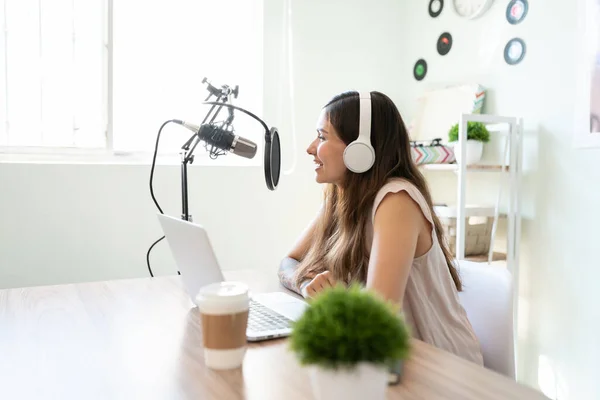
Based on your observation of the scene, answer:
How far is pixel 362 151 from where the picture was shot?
123cm

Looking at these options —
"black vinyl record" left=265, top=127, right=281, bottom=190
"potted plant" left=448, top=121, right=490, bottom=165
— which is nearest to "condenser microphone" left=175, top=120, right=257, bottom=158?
"black vinyl record" left=265, top=127, right=281, bottom=190

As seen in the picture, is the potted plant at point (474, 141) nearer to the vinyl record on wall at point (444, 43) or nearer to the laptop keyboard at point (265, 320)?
the vinyl record on wall at point (444, 43)

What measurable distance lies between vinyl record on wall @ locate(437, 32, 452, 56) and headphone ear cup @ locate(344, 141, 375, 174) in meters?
1.61

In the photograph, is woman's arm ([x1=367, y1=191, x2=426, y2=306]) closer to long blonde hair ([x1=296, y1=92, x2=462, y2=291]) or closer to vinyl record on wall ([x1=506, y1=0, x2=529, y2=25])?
long blonde hair ([x1=296, y1=92, x2=462, y2=291])

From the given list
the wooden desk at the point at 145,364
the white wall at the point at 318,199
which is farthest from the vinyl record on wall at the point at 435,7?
the wooden desk at the point at 145,364

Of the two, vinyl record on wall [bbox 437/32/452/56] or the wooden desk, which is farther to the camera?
vinyl record on wall [bbox 437/32/452/56]

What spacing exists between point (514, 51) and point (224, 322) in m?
2.04

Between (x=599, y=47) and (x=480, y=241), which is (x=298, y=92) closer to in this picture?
(x=480, y=241)

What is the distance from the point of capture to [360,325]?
423mm

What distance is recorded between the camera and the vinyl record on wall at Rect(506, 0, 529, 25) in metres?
2.21

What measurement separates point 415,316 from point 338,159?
0.42m

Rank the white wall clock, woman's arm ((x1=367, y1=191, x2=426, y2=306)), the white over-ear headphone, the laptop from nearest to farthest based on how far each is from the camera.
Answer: the laptop → woman's arm ((x1=367, y1=191, x2=426, y2=306)) → the white over-ear headphone → the white wall clock

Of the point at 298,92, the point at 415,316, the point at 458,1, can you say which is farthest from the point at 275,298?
the point at 458,1

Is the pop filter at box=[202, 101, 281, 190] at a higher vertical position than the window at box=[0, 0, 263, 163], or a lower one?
lower
